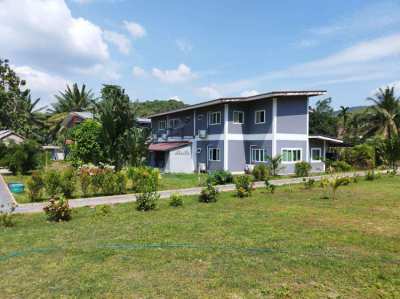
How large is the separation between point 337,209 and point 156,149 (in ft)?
71.7

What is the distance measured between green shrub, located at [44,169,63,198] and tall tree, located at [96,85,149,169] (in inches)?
224

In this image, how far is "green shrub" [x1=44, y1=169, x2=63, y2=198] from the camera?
12109mm

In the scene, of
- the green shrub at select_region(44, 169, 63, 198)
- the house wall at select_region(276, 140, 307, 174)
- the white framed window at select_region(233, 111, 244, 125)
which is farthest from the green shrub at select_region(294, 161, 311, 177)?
the green shrub at select_region(44, 169, 63, 198)

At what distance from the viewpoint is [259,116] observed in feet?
83.7

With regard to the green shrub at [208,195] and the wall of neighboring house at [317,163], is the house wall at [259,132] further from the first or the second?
the green shrub at [208,195]

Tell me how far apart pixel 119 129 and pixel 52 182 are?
660 cm

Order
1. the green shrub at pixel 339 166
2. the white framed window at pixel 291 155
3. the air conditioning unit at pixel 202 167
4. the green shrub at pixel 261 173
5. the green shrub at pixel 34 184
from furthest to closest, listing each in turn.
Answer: the air conditioning unit at pixel 202 167, the green shrub at pixel 339 166, the white framed window at pixel 291 155, the green shrub at pixel 261 173, the green shrub at pixel 34 184

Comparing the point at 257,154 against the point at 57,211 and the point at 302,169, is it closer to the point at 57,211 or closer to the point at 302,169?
the point at 302,169

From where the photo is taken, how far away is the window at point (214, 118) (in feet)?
86.6

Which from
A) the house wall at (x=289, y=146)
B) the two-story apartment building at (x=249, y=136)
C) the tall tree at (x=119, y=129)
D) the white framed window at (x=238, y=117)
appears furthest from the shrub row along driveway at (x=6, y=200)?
the house wall at (x=289, y=146)

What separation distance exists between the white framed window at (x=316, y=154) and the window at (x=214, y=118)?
8.90m

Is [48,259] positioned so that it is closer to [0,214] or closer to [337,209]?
[0,214]

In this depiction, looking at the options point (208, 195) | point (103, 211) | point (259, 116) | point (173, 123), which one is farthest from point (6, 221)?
point (173, 123)

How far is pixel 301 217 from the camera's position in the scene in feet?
29.5
